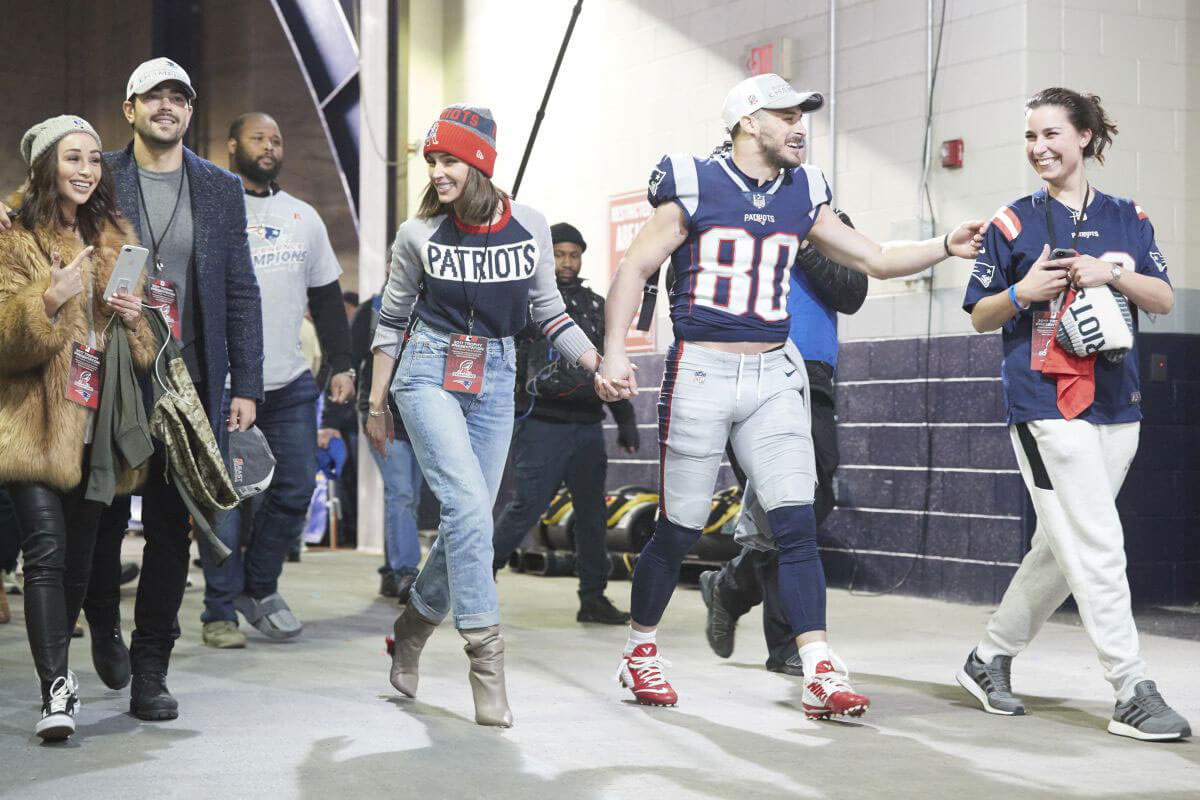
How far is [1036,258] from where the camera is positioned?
4.30 m

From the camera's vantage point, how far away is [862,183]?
315 inches

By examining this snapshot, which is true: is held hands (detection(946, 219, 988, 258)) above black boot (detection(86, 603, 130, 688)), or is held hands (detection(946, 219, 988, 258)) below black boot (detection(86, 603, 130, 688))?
above

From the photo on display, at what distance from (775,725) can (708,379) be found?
95cm

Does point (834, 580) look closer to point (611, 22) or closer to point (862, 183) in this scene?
point (862, 183)

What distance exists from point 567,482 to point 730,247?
8.56ft

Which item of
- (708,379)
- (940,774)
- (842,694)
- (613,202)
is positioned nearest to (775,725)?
(842,694)

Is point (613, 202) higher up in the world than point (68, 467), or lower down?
higher up

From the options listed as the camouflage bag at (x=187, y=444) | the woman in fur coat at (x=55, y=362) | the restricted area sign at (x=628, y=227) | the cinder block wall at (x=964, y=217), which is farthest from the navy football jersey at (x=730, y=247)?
the restricted area sign at (x=628, y=227)

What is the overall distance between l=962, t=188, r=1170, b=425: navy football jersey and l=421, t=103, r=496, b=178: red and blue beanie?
136 centimetres

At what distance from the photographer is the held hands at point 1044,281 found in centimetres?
413

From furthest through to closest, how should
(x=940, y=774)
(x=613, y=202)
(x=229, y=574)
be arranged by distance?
(x=613, y=202), (x=229, y=574), (x=940, y=774)

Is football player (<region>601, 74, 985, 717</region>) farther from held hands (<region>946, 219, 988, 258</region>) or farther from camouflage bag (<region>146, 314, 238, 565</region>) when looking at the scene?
camouflage bag (<region>146, 314, 238, 565</region>)

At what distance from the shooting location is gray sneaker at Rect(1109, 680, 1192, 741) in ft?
13.1

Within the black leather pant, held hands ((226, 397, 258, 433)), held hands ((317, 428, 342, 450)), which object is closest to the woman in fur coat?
the black leather pant
